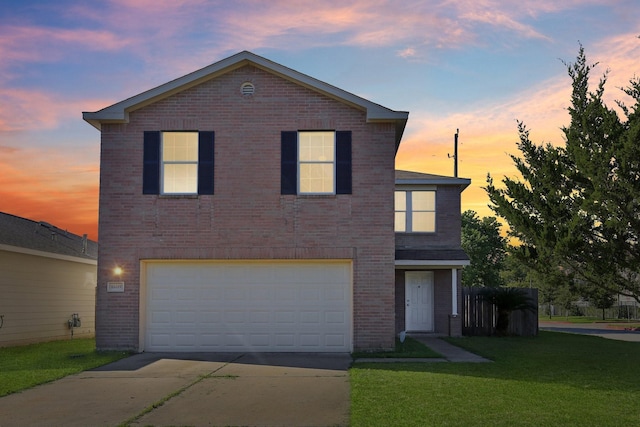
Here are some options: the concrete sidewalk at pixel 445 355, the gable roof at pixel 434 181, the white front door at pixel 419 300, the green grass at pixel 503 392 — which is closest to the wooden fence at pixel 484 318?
the white front door at pixel 419 300

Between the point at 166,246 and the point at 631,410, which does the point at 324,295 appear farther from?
the point at 631,410

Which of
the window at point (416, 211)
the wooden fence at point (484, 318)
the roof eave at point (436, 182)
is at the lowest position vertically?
the wooden fence at point (484, 318)

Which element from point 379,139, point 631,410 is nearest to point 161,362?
point 379,139

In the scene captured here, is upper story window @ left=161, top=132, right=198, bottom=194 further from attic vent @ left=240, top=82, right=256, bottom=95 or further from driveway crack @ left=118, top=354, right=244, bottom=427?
driveway crack @ left=118, top=354, right=244, bottom=427

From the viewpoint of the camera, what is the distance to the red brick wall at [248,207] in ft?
59.9

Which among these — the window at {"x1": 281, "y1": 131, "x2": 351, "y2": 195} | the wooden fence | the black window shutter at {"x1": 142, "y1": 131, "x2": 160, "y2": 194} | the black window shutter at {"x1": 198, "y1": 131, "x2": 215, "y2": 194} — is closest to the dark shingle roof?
the black window shutter at {"x1": 142, "y1": 131, "x2": 160, "y2": 194}

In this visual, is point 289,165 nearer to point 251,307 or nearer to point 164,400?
point 251,307

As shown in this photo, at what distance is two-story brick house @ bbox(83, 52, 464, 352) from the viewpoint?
60.1 ft

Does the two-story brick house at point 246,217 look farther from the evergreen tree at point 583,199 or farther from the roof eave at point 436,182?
the roof eave at point 436,182

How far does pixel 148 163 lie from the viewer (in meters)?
18.6

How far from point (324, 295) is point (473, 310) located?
1004 cm

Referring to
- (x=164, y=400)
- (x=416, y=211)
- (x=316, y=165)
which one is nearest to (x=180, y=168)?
(x=316, y=165)

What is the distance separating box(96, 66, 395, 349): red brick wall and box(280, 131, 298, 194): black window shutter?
162 mm

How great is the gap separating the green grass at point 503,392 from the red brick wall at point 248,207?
343cm
